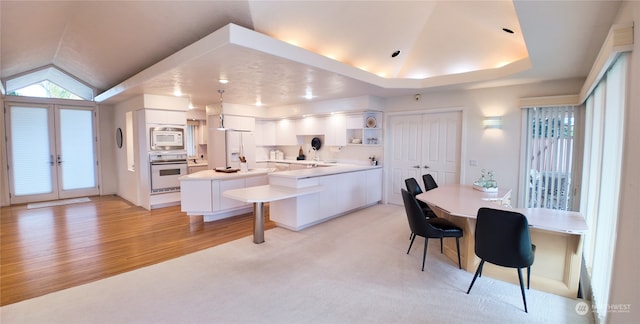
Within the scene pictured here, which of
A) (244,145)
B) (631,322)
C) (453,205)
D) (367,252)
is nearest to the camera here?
(631,322)

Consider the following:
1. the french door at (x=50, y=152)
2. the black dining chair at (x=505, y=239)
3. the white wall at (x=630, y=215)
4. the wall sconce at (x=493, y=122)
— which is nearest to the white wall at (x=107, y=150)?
the french door at (x=50, y=152)

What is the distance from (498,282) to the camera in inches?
112

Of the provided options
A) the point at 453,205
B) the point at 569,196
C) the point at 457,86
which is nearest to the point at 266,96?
the point at 457,86

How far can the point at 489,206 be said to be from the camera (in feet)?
9.78

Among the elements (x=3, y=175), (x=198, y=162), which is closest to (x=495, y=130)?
(x=198, y=162)

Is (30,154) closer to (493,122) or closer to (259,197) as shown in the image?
(259,197)

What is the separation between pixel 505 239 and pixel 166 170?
609 centimetres

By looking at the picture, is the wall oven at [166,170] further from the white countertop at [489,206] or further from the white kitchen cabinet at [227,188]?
the white countertop at [489,206]

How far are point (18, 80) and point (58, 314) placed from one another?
272 inches

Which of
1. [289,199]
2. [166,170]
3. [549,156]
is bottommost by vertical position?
[289,199]

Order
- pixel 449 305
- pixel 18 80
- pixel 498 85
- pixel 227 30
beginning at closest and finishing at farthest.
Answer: pixel 449 305, pixel 227 30, pixel 498 85, pixel 18 80

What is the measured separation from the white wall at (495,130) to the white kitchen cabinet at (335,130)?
1927 millimetres

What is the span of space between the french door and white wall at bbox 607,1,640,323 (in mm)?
9536

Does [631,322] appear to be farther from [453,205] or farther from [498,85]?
[498,85]
